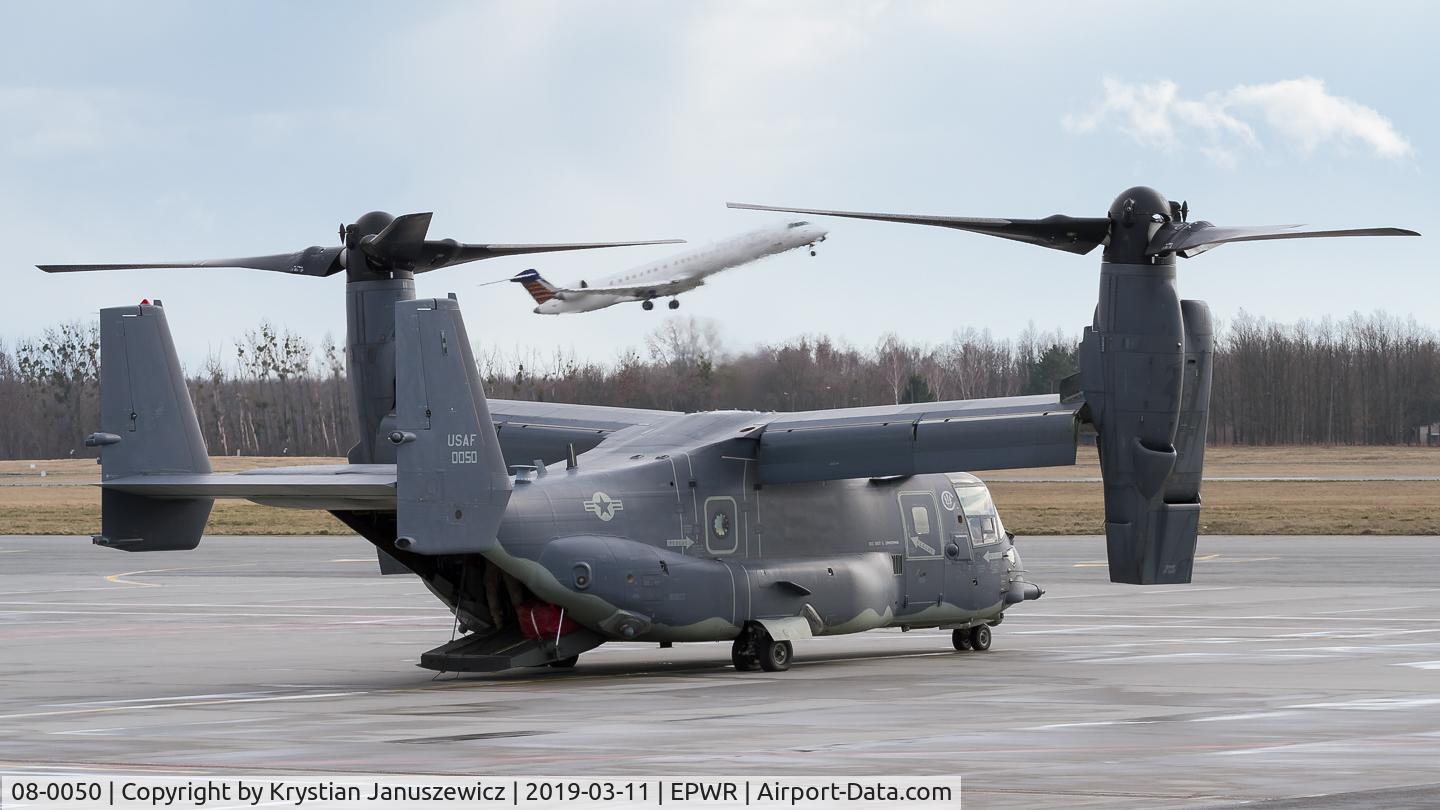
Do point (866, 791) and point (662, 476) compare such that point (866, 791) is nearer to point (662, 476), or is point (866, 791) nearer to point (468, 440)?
point (468, 440)

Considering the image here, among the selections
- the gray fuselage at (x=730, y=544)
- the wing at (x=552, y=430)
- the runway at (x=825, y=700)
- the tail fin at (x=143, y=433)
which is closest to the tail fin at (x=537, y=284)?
the runway at (x=825, y=700)

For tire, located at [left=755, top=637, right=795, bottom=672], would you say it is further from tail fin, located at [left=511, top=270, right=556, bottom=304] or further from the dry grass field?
tail fin, located at [left=511, top=270, right=556, bottom=304]

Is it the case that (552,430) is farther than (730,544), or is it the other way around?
(552,430)

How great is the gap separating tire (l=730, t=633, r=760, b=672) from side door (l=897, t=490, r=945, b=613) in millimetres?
2682

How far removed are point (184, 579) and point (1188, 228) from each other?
96.2ft

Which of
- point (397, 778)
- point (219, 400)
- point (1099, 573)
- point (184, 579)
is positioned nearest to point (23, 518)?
point (184, 579)

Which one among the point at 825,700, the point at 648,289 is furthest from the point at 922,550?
the point at 648,289

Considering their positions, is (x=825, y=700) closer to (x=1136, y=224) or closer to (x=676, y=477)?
(x=676, y=477)

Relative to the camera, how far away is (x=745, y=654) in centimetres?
2245

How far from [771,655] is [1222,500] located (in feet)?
178

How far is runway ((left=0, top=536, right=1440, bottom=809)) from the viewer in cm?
1357

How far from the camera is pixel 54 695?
789 inches

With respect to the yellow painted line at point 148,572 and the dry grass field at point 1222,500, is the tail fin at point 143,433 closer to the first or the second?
the yellow painted line at point 148,572

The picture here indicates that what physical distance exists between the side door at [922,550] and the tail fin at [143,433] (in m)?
9.23
